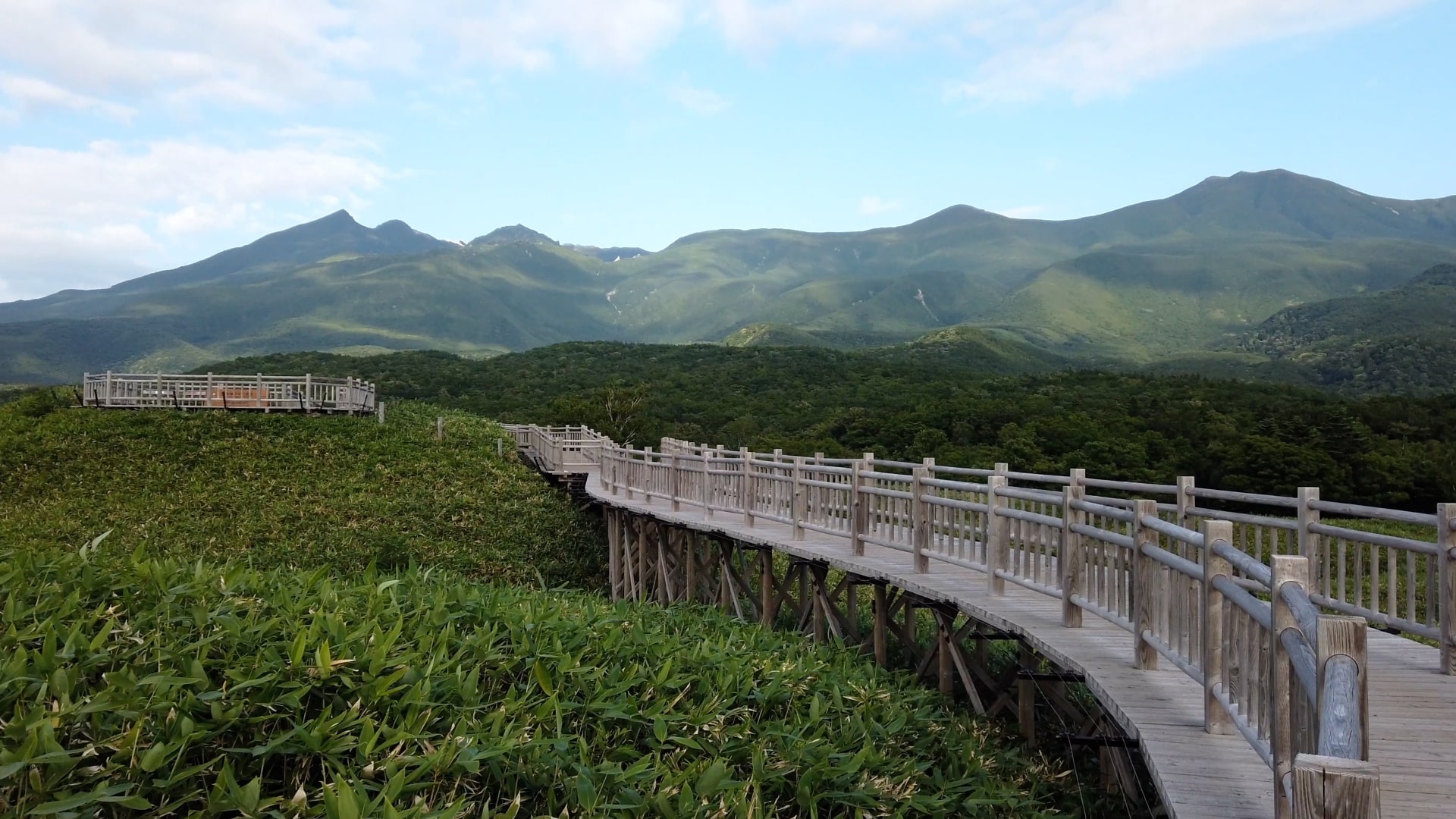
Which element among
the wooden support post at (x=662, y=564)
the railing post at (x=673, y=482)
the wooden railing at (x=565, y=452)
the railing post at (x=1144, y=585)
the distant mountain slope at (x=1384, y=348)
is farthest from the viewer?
the distant mountain slope at (x=1384, y=348)

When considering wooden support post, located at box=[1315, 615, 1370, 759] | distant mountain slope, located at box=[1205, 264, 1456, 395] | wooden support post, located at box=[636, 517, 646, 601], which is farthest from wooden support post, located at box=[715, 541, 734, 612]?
distant mountain slope, located at box=[1205, 264, 1456, 395]

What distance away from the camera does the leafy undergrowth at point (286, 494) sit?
2783cm

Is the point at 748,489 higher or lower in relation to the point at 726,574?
higher

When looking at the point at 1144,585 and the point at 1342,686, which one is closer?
the point at 1342,686

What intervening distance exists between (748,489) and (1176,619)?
10742 millimetres

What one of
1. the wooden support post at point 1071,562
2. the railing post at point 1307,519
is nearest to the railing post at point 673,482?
the wooden support post at point 1071,562

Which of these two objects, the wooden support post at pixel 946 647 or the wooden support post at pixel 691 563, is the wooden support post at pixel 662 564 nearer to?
the wooden support post at pixel 691 563

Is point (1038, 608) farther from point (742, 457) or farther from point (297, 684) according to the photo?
point (742, 457)

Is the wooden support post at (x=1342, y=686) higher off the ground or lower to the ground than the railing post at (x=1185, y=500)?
higher

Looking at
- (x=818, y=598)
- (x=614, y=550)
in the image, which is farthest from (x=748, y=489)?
(x=614, y=550)

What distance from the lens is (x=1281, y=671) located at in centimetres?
452

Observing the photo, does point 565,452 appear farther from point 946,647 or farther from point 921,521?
point 946,647

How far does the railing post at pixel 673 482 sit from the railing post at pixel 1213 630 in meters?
14.9

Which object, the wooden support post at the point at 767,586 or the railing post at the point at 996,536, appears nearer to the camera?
the railing post at the point at 996,536
